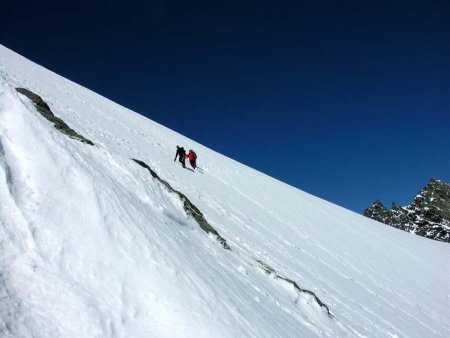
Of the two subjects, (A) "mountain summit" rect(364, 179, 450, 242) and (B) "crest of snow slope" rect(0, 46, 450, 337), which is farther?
(A) "mountain summit" rect(364, 179, 450, 242)

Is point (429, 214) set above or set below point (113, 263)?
above

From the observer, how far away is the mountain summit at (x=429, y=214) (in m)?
77.2

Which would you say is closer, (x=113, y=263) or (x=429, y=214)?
(x=113, y=263)

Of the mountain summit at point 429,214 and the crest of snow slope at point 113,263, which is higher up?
the mountain summit at point 429,214

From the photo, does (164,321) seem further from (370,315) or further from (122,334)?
(370,315)

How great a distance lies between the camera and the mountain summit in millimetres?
77188

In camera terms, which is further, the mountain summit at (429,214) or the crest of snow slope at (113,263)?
the mountain summit at (429,214)

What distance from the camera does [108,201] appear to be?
572cm

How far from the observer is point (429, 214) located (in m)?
79.7

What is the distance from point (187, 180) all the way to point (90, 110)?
8.42 metres

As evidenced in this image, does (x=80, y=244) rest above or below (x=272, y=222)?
below

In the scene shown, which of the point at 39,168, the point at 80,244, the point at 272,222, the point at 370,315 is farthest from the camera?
the point at 272,222

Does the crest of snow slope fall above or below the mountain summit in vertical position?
below

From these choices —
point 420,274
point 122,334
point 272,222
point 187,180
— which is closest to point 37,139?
point 122,334
